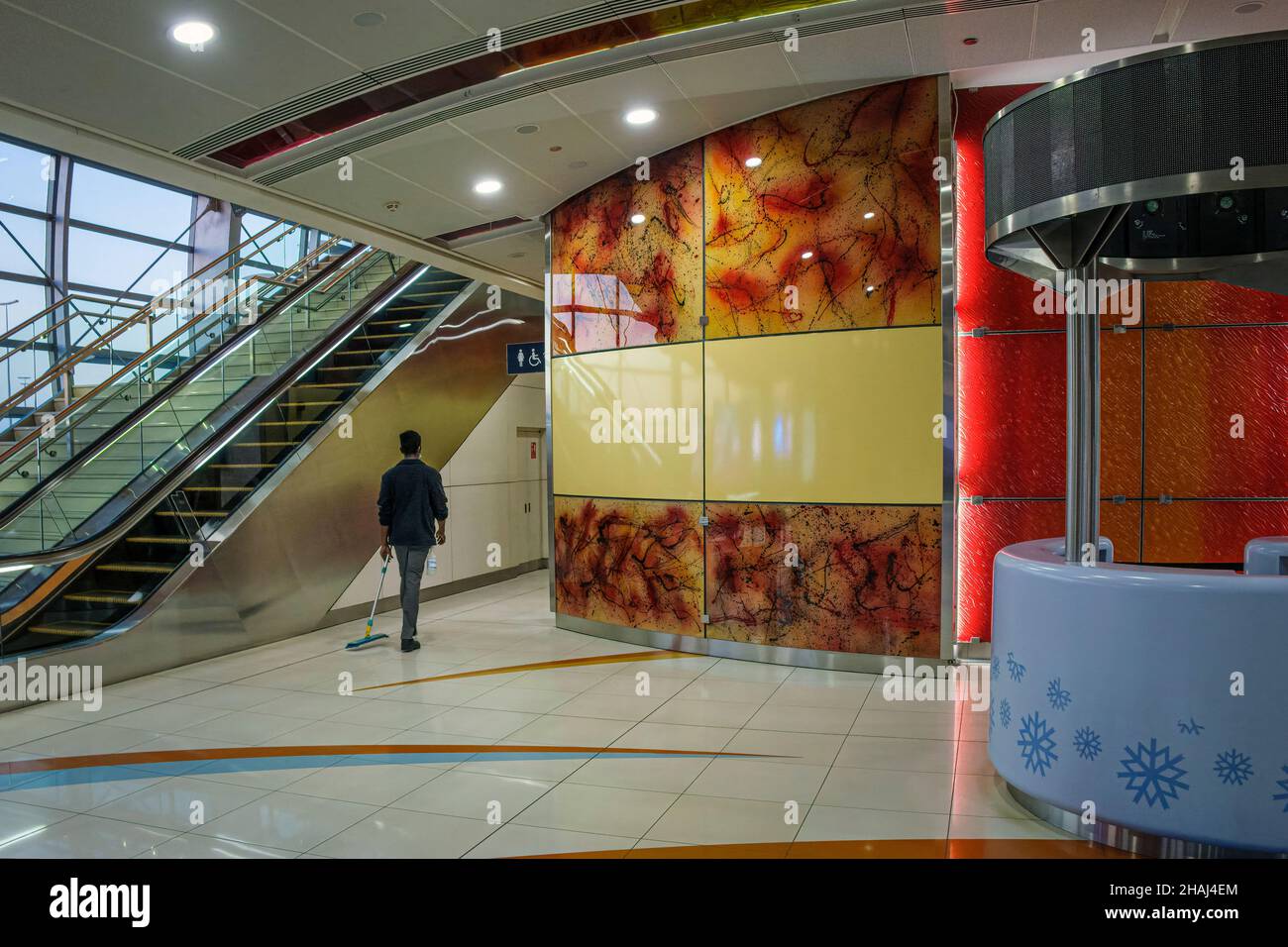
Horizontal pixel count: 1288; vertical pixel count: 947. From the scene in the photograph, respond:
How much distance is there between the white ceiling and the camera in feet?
14.8

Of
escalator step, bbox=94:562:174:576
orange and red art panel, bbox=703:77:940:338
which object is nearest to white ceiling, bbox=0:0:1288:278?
orange and red art panel, bbox=703:77:940:338

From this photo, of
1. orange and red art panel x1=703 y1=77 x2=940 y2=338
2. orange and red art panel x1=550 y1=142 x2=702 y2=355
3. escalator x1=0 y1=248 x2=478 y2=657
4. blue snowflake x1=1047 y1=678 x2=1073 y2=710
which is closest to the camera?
blue snowflake x1=1047 y1=678 x2=1073 y2=710

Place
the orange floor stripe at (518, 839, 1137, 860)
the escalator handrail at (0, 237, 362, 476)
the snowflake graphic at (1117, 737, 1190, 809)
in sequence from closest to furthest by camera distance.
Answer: the snowflake graphic at (1117, 737, 1190, 809), the orange floor stripe at (518, 839, 1137, 860), the escalator handrail at (0, 237, 362, 476)

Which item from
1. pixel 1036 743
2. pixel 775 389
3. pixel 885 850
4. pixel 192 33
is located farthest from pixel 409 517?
pixel 1036 743

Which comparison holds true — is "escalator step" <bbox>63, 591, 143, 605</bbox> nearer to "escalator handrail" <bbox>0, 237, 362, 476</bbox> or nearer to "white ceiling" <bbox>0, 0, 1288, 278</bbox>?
"escalator handrail" <bbox>0, 237, 362, 476</bbox>

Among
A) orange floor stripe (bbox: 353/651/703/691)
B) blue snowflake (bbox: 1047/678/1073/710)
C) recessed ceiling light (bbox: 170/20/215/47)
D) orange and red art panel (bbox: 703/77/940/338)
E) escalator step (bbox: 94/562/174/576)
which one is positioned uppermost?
recessed ceiling light (bbox: 170/20/215/47)

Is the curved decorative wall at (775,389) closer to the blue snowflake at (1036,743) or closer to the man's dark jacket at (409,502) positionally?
the man's dark jacket at (409,502)

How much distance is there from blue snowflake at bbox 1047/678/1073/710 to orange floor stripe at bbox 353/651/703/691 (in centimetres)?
357

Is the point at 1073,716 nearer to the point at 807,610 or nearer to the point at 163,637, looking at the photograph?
the point at 807,610

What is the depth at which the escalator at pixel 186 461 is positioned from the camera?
597 cm

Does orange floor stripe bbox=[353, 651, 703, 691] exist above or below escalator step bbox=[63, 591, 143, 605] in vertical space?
below

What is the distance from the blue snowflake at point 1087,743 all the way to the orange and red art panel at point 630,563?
3.59 metres

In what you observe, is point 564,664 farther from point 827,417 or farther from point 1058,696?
point 1058,696
